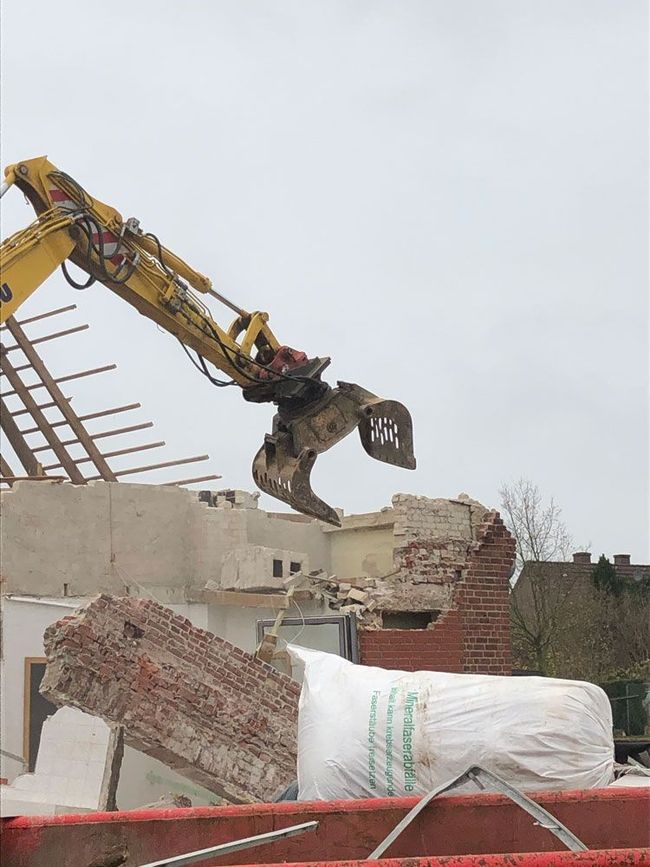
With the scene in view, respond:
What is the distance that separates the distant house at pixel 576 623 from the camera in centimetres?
2092

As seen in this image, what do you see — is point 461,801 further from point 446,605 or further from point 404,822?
point 446,605

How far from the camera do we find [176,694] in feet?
27.0

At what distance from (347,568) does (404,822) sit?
845 cm

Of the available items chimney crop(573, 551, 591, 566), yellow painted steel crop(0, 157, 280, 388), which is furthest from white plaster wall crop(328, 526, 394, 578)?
chimney crop(573, 551, 591, 566)

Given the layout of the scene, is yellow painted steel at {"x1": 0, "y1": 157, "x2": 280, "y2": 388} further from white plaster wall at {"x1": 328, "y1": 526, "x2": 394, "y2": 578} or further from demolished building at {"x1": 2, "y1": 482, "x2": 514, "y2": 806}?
white plaster wall at {"x1": 328, "y1": 526, "x2": 394, "y2": 578}

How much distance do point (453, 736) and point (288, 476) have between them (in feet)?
9.87

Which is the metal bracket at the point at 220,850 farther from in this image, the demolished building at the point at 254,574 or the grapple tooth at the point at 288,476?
the demolished building at the point at 254,574

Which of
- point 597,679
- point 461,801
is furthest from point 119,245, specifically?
point 597,679

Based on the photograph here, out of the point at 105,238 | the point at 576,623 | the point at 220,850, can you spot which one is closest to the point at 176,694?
the point at 105,238

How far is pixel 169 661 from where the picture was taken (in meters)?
8.30

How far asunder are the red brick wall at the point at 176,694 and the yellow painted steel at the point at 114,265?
2067 mm

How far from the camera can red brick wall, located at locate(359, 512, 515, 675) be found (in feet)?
37.2

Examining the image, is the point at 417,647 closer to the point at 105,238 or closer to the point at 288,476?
the point at 288,476

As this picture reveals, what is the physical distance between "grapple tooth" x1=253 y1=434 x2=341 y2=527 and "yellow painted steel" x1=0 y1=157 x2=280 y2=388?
1.62 ft
